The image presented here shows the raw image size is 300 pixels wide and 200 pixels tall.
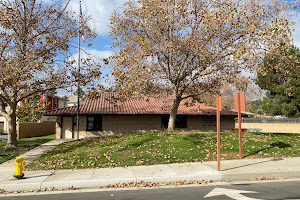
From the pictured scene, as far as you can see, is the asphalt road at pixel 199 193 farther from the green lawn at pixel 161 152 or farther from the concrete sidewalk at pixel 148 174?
the green lawn at pixel 161 152

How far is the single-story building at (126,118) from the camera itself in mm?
20594

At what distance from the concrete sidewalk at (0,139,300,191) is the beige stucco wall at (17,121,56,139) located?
1721 cm

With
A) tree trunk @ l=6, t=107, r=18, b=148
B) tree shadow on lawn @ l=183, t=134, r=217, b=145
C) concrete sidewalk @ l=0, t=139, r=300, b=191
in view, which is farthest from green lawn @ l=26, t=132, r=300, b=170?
tree trunk @ l=6, t=107, r=18, b=148

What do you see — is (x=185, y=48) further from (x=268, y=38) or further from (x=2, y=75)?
(x=2, y=75)

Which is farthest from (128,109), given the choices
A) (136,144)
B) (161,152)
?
(161,152)

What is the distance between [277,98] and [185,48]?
27247mm

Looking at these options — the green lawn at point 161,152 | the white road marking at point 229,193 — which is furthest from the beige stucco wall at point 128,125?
the white road marking at point 229,193

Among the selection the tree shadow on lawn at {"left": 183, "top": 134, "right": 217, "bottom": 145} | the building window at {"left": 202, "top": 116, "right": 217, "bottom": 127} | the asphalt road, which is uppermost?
the building window at {"left": 202, "top": 116, "right": 217, "bottom": 127}

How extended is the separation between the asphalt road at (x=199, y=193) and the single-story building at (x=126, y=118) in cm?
1301

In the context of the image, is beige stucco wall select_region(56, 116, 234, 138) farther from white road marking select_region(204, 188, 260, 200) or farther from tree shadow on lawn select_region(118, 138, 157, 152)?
white road marking select_region(204, 188, 260, 200)

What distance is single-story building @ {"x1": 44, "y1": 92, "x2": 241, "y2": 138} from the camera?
20594 mm

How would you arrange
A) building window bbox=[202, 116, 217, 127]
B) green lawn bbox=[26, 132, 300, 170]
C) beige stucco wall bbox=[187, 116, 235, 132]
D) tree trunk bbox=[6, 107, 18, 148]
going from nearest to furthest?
green lawn bbox=[26, 132, 300, 170] → tree trunk bbox=[6, 107, 18, 148] → beige stucco wall bbox=[187, 116, 235, 132] → building window bbox=[202, 116, 217, 127]

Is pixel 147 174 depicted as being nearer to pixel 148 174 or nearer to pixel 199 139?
pixel 148 174

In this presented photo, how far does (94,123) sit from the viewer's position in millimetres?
21062
